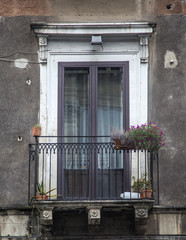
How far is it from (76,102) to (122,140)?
5.39 feet

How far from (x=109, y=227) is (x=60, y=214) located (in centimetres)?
96

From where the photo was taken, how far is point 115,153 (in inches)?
549

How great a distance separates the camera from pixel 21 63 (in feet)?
46.1

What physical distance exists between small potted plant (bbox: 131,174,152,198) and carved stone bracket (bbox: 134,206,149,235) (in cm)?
26

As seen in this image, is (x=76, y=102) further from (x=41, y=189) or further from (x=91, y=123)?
(x=41, y=189)

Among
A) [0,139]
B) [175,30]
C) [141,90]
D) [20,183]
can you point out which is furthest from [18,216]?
[175,30]

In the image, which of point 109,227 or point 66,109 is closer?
point 109,227

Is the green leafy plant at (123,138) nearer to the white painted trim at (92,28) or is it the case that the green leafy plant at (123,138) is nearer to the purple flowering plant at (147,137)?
the purple flowering plant at (147,137)

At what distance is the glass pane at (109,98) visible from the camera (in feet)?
46.5

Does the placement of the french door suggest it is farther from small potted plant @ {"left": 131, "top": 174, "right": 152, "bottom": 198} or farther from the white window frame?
small potted plant @ {"left": 131, "top": 174, "right": 152, "bottom": 198}

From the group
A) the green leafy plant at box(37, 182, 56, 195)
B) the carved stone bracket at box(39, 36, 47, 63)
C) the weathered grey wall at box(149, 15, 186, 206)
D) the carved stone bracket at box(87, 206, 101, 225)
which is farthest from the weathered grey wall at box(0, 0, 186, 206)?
the carved stone bracket at box(87, 206, 101, 225)

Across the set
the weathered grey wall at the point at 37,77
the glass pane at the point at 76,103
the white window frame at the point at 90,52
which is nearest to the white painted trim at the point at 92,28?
the white window frame at the point at 90,52

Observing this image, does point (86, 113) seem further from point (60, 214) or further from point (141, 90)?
point (60, 214)

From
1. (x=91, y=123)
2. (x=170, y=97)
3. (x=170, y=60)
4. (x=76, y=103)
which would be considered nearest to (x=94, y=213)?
(x=91, y=123)
